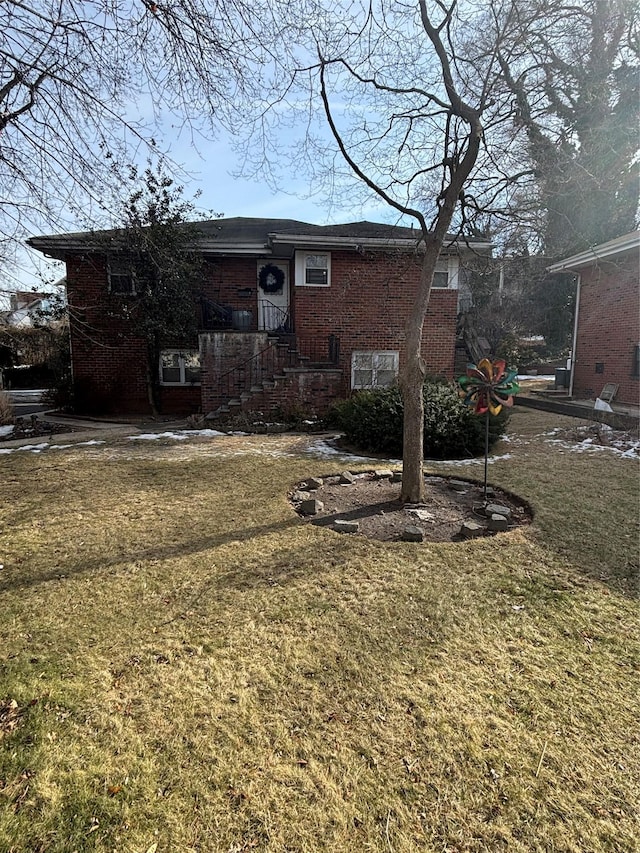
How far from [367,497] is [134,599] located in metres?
2.93

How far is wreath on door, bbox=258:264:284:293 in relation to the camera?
13.7m

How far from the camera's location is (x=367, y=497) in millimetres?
5352

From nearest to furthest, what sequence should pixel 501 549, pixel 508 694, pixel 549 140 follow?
pixel 508 694 → pixel 501 549 → pixel 549 140

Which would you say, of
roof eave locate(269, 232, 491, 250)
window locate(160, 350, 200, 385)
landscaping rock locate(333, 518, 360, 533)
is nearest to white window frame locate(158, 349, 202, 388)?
window locate(160, 350, 200, 385)

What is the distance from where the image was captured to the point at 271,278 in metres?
13.7

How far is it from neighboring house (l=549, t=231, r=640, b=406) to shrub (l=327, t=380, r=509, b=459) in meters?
6.51

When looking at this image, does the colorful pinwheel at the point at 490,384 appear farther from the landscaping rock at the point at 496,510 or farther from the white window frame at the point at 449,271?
the white window frame at the point at 449,271

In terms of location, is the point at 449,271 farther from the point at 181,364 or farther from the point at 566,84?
the point at 181,364

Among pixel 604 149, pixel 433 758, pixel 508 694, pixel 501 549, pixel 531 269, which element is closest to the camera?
pixel 433 758

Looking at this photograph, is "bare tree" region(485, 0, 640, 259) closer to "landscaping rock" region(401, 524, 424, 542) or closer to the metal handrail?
"landscaping rock" region(401, 524, 424, 542)

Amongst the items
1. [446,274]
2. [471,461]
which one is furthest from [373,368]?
[471,461]

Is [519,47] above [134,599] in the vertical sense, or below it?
above

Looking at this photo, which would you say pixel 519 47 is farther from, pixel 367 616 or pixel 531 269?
pixel 531 269

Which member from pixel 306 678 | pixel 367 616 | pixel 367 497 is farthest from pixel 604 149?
pixel 306 678
